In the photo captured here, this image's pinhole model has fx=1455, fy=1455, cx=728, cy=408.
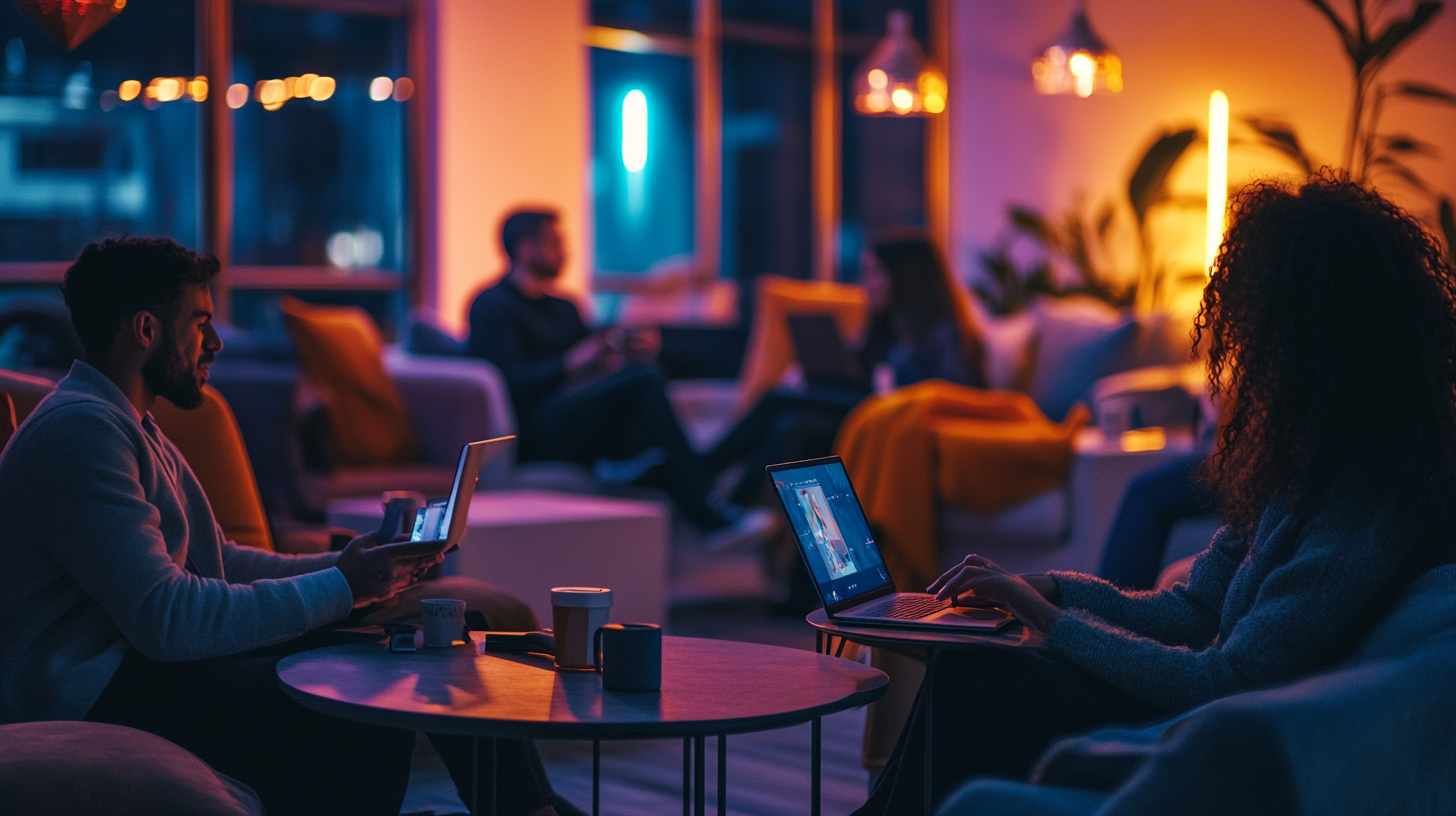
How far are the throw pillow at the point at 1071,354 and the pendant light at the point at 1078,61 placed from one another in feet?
4.31

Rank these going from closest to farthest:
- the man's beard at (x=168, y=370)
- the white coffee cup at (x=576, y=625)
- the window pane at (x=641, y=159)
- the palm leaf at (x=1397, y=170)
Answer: the white coffee cup at (x=576, y=625) < the man's beard at (x=168, y=370) < the palm leaf at (x=1397, y=170) < the window pane at (x=641, y=159)

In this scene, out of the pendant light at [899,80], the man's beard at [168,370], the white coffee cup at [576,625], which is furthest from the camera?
the pendant light at [899,80]

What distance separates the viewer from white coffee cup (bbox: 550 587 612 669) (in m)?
1.78

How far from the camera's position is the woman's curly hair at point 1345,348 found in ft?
5.17

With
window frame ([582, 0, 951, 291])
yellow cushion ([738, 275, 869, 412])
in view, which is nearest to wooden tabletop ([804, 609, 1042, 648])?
yellow cushion ([738, 275, 869, 412])

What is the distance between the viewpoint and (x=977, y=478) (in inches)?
174

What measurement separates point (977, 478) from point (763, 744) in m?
1.44

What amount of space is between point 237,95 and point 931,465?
11.5 ft

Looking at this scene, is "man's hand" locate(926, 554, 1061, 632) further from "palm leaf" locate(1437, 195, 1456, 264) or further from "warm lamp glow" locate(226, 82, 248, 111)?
"warm lamp glow" locate(226, 82, 248, 111)

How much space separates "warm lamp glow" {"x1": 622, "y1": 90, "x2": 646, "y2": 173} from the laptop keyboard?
18.5ft

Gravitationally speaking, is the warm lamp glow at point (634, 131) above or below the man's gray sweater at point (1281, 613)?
above

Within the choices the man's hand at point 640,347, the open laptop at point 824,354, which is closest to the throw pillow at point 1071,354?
the open laptop at point 824,354

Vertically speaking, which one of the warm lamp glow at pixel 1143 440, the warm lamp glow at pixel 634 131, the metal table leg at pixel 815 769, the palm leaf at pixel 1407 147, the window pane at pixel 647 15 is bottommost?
the metal table leg at pixel 815 769

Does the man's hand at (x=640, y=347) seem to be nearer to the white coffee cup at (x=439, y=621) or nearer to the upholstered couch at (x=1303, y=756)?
the white coffee cup at (x=439, y=621)
